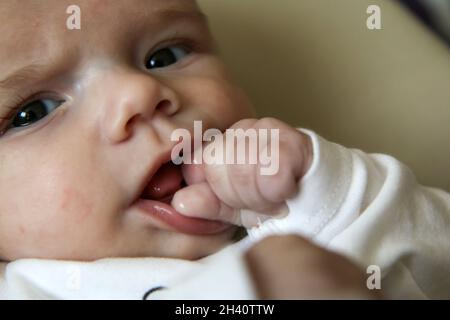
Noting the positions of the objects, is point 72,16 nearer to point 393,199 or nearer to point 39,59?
point 39,59

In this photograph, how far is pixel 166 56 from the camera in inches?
30.3

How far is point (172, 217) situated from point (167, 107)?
121mm

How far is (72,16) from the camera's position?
67 cm

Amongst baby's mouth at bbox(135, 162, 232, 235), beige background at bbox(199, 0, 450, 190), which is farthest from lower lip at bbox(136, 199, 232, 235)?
beige background at bbox(199, 0, 450, 190)

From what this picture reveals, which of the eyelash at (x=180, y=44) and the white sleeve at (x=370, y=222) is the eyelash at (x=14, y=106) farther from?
the white sleeve at (x=370, y=222)

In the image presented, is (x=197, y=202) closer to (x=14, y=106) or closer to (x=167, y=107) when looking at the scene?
(x=167, y=107)

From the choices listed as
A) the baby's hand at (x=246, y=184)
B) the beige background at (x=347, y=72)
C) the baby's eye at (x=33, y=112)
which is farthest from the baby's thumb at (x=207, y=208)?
the beige background at (x=347, y=72)

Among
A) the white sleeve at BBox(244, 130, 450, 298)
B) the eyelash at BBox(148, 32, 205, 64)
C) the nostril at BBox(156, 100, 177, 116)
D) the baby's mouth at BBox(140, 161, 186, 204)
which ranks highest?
the eyelash at BBox(148, 32, 205, 64)

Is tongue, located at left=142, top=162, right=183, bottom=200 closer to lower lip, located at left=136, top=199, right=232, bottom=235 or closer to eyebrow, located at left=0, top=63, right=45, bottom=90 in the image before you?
lower lip, located at left=136, top=199, right=232, bottom=235

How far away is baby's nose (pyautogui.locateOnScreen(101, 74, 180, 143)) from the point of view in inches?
24.9

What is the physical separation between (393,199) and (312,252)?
0.24 m

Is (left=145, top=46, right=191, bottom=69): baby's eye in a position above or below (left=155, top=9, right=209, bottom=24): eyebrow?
below
